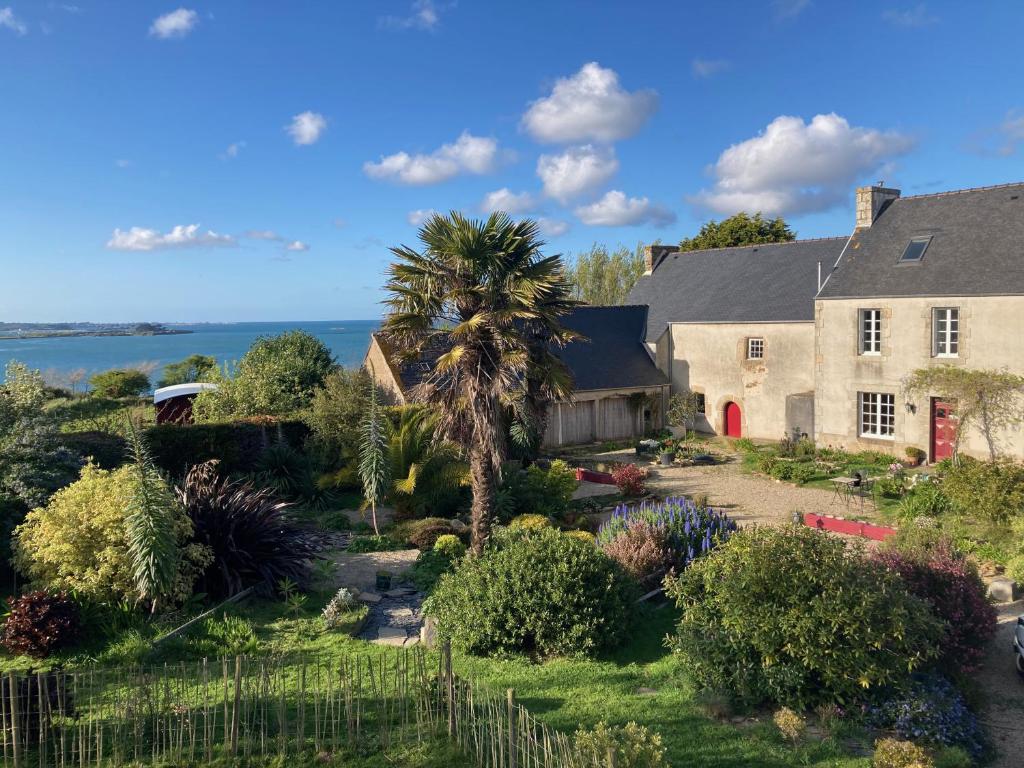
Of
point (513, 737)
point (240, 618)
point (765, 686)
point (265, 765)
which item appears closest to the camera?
point (513, 737)

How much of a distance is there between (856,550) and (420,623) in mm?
6512

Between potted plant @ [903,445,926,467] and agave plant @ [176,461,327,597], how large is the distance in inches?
755

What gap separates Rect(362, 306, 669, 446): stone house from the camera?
2825cm

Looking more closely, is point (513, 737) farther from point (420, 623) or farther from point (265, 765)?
point (420, 623)

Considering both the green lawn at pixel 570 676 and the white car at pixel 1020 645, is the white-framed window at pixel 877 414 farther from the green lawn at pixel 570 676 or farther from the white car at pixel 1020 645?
the green lawn at pixel 570 676

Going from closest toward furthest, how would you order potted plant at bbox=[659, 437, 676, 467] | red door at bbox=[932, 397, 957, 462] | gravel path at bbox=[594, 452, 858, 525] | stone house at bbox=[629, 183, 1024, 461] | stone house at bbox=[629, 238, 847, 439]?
1. gravel path at bbox=[594, 452, 858, 525]
2. stone house at bbox=[629, 183, 1024, 461]
3. red door at bbox=[932, 397, 957, 462]
4. potted plant at bbox=[659, 437, 676, 467]
5. stone house at bbox=[629, 238, 847, 439]

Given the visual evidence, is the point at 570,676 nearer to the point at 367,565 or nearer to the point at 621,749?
the point at 621,749

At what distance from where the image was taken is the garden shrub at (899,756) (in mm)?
6777

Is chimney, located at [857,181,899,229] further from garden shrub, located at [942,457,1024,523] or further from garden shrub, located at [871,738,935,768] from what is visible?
garden shrub, located at [871,738,935,768]

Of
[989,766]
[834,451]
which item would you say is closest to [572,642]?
[989,766]

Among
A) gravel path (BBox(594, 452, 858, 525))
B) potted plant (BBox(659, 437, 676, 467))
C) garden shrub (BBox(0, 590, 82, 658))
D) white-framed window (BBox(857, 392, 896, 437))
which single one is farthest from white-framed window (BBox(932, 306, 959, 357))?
garden shrub (BBox(0, 590, 82, 658))

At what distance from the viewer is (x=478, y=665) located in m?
9.45

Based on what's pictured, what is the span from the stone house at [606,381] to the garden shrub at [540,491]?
8502 mm

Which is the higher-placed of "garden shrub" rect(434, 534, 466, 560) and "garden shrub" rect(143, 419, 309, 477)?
"garden shrub" rect(143, 419, 309, 477)
